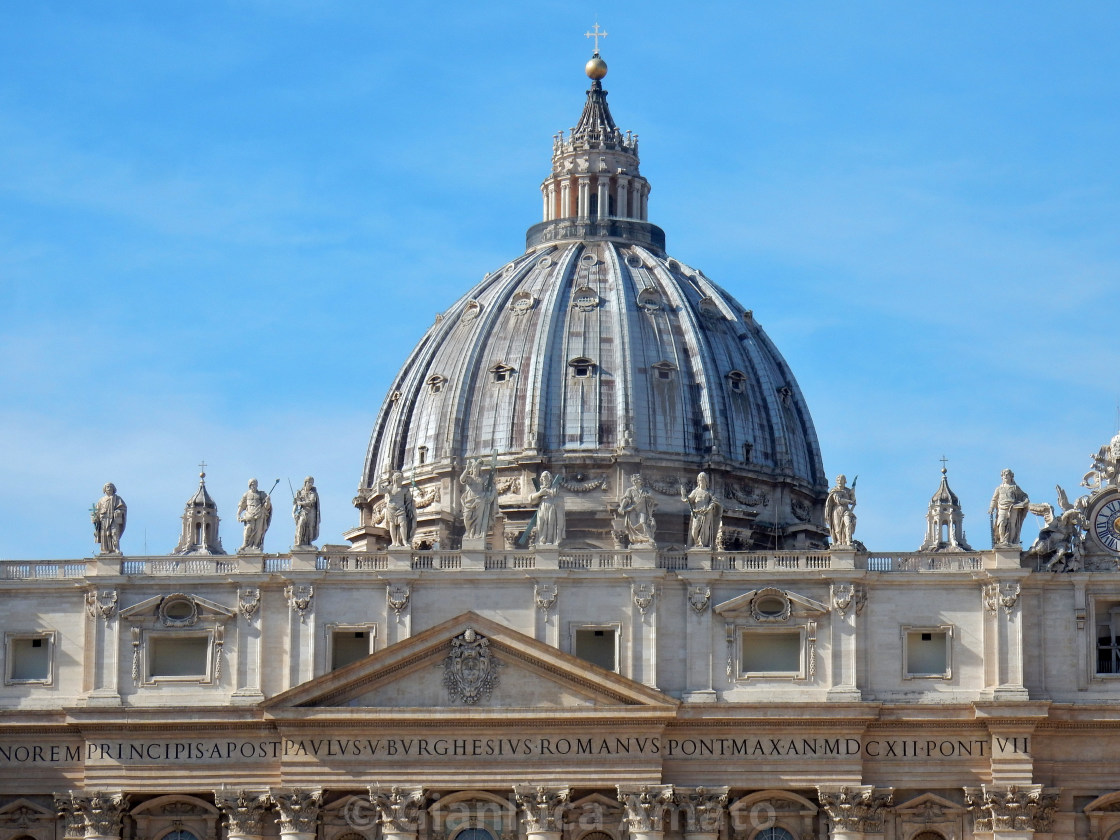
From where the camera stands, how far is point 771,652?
108250 mm

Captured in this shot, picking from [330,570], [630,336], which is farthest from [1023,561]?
[630,336]

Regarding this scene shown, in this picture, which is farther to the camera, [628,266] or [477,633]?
[628,266]

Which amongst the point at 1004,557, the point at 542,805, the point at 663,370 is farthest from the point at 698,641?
the point at 663,370

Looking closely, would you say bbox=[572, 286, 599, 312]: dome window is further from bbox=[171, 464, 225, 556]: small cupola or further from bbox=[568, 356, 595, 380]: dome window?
bbox=[171, 464, 225, 556]: small cupola

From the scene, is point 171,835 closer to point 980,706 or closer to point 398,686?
point 398,686

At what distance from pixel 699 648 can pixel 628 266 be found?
4876 cm

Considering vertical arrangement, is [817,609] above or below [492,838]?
above

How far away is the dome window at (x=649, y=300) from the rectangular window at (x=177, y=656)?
1822 inches

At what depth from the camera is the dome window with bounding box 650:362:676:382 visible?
485ft

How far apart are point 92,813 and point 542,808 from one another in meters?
14.8

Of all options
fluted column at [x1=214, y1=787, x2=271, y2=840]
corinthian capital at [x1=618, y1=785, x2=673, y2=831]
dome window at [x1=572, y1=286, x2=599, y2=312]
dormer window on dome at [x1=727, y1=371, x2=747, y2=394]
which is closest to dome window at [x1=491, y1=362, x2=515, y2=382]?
dome window at [x1=572, y1=286, x2=599, y2=312]

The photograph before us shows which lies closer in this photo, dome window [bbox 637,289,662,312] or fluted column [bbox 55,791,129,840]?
fluted column [bbox 55,791,129,840]

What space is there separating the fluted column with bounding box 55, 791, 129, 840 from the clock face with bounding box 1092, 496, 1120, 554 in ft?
110

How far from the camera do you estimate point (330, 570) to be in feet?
356
